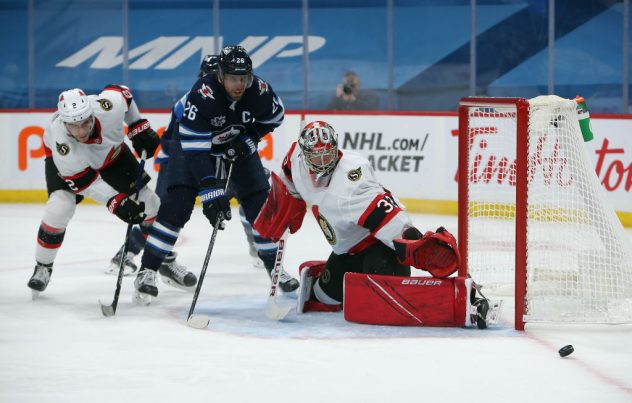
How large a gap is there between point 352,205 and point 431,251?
13.9 inches

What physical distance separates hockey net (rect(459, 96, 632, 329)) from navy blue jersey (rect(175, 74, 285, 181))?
2.75ft

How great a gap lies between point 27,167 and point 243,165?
4.09m

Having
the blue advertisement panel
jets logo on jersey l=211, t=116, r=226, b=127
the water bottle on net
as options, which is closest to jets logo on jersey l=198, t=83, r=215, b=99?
jets logo on jersey l=211, t=116, r=226, b=127

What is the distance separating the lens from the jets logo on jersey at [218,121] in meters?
4.66

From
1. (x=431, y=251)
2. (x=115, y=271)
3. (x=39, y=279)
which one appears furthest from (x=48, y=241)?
(x=431, y=251)

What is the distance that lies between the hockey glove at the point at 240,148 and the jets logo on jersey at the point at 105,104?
20.8 inches

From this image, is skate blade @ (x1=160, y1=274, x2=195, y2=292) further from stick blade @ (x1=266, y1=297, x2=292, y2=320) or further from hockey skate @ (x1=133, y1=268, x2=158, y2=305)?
stick blade @ (x1=266, y1=297, x2=292, y2=320)

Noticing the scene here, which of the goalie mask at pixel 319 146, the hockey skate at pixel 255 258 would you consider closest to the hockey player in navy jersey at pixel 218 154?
the goalie mask at pixel 319 146

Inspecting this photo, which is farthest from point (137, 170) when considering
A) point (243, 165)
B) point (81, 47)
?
point (81, 47)

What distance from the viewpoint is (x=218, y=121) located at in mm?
4680

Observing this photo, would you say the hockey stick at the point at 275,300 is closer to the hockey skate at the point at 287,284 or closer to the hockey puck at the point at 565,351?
the hockey skate at the point at 287,284

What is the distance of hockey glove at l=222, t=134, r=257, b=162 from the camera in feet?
15.8

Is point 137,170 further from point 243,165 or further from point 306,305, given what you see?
point 306,305

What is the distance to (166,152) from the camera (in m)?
5.38
